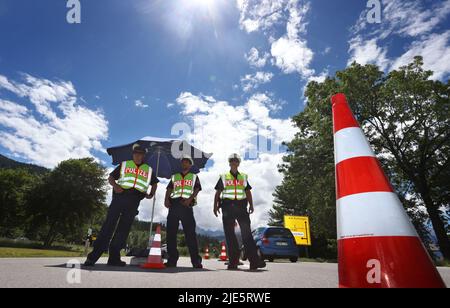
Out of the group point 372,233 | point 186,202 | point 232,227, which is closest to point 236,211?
point 232,227

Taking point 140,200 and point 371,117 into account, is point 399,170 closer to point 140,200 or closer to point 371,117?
point 371,117

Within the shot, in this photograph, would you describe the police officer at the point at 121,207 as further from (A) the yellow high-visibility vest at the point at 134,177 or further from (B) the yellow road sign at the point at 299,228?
(B) the yellow road sign at the point at 299,228

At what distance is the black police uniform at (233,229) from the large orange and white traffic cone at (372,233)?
3.31 meters

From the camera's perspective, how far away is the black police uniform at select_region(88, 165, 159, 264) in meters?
4.65

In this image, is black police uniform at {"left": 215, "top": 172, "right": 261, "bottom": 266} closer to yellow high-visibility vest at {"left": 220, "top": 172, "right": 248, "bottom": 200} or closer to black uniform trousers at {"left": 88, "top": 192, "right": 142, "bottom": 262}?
yellow high-visibility vest at {"left": 220, "top": 172, "right": 248, "bottom": 200}

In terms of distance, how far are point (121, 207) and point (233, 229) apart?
2.13 meters

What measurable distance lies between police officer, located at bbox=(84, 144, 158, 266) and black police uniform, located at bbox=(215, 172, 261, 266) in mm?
1603

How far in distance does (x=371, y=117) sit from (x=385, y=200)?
24.2 m

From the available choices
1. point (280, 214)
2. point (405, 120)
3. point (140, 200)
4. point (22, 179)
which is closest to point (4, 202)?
point (22, 179)

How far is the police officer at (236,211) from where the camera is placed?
5395 millimetres
